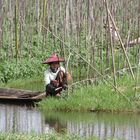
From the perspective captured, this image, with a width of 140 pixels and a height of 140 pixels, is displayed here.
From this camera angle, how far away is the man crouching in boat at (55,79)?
1490 centimetres

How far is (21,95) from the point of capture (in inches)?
640

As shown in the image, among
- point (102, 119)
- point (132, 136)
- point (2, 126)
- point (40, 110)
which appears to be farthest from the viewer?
point (40, 110)

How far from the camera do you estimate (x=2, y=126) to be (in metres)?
12.0

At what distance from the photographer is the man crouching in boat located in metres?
14.9

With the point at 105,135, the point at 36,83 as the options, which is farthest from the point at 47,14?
the point at 105,135

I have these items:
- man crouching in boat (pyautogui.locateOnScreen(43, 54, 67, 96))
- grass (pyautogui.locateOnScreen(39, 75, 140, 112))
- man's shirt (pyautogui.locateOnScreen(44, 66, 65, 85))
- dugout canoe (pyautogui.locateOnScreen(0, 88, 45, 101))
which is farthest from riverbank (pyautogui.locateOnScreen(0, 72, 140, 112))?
dugout canoe (pyautogui.locateOnScreen(0, 88, 45, 101))

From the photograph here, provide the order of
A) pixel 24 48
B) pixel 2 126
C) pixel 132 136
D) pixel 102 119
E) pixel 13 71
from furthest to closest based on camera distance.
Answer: pixel 24 48 → pixel 13 71 → pixel 102 119 → pixel 2 126 → pixel 132 136

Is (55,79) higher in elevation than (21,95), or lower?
higher

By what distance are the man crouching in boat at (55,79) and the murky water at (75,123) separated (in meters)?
0.81

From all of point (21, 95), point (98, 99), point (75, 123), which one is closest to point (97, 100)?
point (98, 99)

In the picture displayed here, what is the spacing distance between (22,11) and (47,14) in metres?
1.02

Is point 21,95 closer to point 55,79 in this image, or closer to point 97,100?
point 55,79

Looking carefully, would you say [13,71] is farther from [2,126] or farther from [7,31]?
[2,126]

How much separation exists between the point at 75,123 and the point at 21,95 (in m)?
4.03
